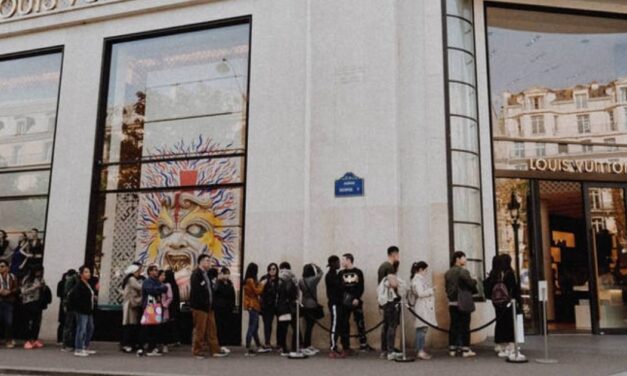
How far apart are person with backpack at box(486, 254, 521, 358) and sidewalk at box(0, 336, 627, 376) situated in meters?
0.37

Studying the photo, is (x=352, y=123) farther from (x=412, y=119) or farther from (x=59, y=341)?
(x=59, y=341)

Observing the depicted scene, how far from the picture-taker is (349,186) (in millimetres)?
12039

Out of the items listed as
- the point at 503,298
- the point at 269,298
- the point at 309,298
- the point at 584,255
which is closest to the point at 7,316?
the point at 269,298

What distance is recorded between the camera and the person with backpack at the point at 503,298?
1001 centimetres

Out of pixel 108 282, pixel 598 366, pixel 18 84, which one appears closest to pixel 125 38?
pixel 18 84

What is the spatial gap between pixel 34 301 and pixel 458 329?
354 inches

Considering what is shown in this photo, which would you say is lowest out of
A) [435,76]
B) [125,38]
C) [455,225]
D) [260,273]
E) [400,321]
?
[400,321]

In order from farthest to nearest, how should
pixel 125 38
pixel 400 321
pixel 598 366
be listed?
pixel 125 38 → pixel 400 321 → pixel 598 366

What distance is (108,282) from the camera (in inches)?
550

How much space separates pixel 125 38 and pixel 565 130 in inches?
436

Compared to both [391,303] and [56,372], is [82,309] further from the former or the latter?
[391,303]

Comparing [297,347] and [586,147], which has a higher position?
[586,147]

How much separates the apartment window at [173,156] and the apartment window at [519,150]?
629 centimetres

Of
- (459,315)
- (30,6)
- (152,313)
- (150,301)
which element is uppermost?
(30,6)
